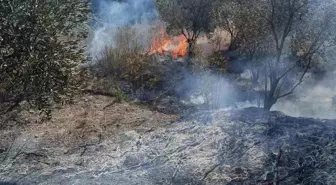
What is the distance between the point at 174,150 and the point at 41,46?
4008 mm

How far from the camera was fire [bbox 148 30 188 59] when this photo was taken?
21.4 m

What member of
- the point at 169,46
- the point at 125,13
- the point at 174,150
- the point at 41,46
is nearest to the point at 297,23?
the point at 174,150

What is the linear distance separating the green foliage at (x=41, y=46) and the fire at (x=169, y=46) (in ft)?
42.7

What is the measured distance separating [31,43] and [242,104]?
10370 mm

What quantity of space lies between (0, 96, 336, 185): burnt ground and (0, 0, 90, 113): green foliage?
2.42 metres

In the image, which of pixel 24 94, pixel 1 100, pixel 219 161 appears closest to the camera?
pixel 24 94

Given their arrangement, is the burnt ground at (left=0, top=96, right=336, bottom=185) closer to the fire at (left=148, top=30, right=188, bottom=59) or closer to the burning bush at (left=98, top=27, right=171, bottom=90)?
the burning bush at (left=98, top=27, right=171, bottom=90)

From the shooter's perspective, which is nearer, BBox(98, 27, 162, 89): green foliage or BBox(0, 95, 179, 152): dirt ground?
BBox(0, 95, 179, 152): dirt ground

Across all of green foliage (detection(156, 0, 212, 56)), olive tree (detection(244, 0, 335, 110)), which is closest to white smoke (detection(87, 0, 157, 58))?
green foliage (detection(156, 0, 212, 56))

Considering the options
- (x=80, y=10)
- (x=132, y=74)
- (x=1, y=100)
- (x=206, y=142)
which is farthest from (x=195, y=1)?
(x=80, y=10)

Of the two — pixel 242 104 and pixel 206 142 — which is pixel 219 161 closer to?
pixel 206 142

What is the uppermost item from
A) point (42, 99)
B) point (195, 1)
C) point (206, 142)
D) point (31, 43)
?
point (195, 1)

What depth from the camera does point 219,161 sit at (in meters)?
8.95

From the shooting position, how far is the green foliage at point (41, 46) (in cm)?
667
